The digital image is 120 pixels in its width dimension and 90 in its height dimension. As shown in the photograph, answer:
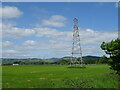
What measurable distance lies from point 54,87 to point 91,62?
7893 centimetres

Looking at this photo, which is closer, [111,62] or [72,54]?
[111,62]

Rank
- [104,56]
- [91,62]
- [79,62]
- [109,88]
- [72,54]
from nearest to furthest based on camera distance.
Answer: [109,88] < [104,56] < [72,54] < [79,62] < [91,62]

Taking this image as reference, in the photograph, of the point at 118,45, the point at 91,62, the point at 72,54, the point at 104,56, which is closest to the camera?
the point at 118,45

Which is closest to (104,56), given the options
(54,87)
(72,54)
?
(54,87)

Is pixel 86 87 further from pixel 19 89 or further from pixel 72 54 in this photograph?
pixel 72 54

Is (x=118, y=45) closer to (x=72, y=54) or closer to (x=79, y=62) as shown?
(x=72, y=54)

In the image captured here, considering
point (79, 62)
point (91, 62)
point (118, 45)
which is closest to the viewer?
point (118, 45)

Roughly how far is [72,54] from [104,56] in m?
21.6

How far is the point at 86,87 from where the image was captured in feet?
42.9

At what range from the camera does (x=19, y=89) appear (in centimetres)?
1238

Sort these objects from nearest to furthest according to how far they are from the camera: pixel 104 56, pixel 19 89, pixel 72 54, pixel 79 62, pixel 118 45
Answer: pixel 19 89 < pixel 118 45 < pixel 104 56 < pixel 72 54 < pixel 79 62

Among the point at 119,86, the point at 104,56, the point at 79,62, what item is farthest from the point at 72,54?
the point at 119,86

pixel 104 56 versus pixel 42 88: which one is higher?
pixel 104 56

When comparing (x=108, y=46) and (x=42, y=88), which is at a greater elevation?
(x=108, y=46)
